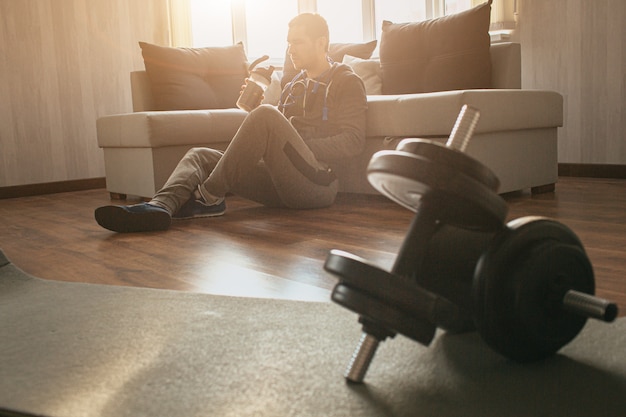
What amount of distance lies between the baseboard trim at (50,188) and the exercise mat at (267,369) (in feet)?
10.2

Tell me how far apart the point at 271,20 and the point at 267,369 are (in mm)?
4609

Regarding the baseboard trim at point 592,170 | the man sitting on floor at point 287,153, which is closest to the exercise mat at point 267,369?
the man sitting on floor at point 287,153

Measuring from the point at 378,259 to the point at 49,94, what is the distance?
3257 millimetres

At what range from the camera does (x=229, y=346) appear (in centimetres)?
110

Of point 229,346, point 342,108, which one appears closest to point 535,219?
point 229,346

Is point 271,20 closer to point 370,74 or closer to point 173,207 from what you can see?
point 370,74

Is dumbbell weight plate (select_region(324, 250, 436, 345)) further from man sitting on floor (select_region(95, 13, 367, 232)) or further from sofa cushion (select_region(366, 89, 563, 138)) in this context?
sofa cushion (select_region(366, 89, 563, 138))

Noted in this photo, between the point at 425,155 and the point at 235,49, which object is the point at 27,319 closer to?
the point at 425,155

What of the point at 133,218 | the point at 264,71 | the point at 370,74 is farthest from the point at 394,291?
the point at 370,74

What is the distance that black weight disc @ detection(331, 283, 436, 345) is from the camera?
80 centimetres

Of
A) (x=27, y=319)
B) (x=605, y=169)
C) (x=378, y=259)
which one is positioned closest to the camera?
(x=27, y=319)

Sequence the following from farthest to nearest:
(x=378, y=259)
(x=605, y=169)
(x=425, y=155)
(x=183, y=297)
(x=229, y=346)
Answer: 1. (x=605, y=169)
2. (x=378, y=259)
3. (x=183, y=297)
4. (x=229, y=346)
5. (x=425, y=155)

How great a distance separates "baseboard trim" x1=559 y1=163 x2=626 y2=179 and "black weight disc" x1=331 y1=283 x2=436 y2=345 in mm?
3311

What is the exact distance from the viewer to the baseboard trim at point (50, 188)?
4.18 m
